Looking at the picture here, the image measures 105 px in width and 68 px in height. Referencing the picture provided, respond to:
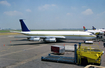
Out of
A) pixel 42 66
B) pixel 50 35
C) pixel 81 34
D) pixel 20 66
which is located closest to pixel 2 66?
pixel 20 66

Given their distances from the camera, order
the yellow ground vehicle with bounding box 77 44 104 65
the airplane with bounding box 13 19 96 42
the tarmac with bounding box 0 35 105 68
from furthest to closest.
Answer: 1. the airplane with bounding box 13 19 96 42
2. the tarmac with bounding box 0 35 105 68
3. the yellow ground vehicle with bounding box 77 44 104 65

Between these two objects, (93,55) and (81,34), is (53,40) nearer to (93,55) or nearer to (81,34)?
(81,34)

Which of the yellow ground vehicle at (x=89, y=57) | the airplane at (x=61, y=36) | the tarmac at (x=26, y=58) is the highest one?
the airplane at (x=61, y=36)

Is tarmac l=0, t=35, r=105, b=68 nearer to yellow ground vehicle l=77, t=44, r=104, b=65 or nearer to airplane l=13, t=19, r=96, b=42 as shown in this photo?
yellow ground vehicle l=77, t=44, r=104, b=65

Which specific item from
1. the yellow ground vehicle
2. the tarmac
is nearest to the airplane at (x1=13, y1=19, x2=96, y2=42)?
the tarmac

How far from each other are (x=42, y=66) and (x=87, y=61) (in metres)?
5.31

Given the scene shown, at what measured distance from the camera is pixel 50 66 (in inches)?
510

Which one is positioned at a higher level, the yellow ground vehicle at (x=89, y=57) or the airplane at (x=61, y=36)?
the airplane at (x=61, y=36)

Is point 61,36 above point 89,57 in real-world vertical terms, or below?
above

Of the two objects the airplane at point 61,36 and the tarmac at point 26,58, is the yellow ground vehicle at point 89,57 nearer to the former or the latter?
the tarmac at point 26,58

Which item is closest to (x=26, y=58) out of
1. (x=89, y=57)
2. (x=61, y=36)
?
(x=89, y=57)

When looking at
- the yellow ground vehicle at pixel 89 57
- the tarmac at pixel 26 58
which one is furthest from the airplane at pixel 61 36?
the yellow ground vehicle at pixel 89 57

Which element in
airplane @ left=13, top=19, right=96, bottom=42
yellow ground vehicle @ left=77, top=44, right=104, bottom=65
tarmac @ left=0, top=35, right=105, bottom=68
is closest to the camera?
yellow ground vehicle @ left=77, top=44, right=104, bottom=65

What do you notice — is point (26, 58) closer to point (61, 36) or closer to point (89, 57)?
point (89, 57)
